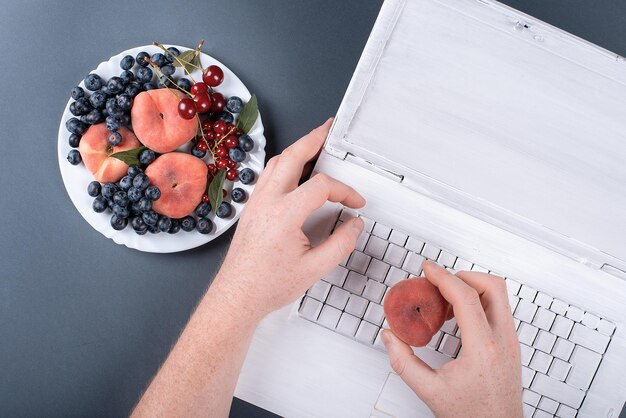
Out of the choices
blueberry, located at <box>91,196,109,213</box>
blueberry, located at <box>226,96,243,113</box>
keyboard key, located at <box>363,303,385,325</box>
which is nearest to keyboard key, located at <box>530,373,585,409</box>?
keyboard key, located at <box>363,303,385,325</box>

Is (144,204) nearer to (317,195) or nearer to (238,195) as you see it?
(238,195)

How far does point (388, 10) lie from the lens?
682 mm

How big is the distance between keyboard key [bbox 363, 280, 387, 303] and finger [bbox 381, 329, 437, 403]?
0.19 ft

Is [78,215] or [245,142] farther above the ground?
[245,142]

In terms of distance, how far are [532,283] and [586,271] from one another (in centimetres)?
7

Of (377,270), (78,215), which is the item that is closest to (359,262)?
(377,270)

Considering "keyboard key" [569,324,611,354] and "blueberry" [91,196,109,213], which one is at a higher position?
"keyboard key" [569,324,611,354]

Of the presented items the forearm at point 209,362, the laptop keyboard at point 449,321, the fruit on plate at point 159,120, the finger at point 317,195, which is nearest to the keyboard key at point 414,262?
the laptop keyboard at point 449,321

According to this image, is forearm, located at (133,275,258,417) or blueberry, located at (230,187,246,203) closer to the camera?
forearm, located at (133,275,258,417)

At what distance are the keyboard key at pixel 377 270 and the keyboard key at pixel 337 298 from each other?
4 cm

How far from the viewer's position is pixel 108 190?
87cm

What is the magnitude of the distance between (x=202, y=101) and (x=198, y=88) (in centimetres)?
2

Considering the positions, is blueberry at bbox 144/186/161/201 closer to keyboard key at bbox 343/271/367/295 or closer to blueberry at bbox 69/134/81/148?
blueberry at bbox 69/134/81/148

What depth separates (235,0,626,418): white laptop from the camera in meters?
0.69
